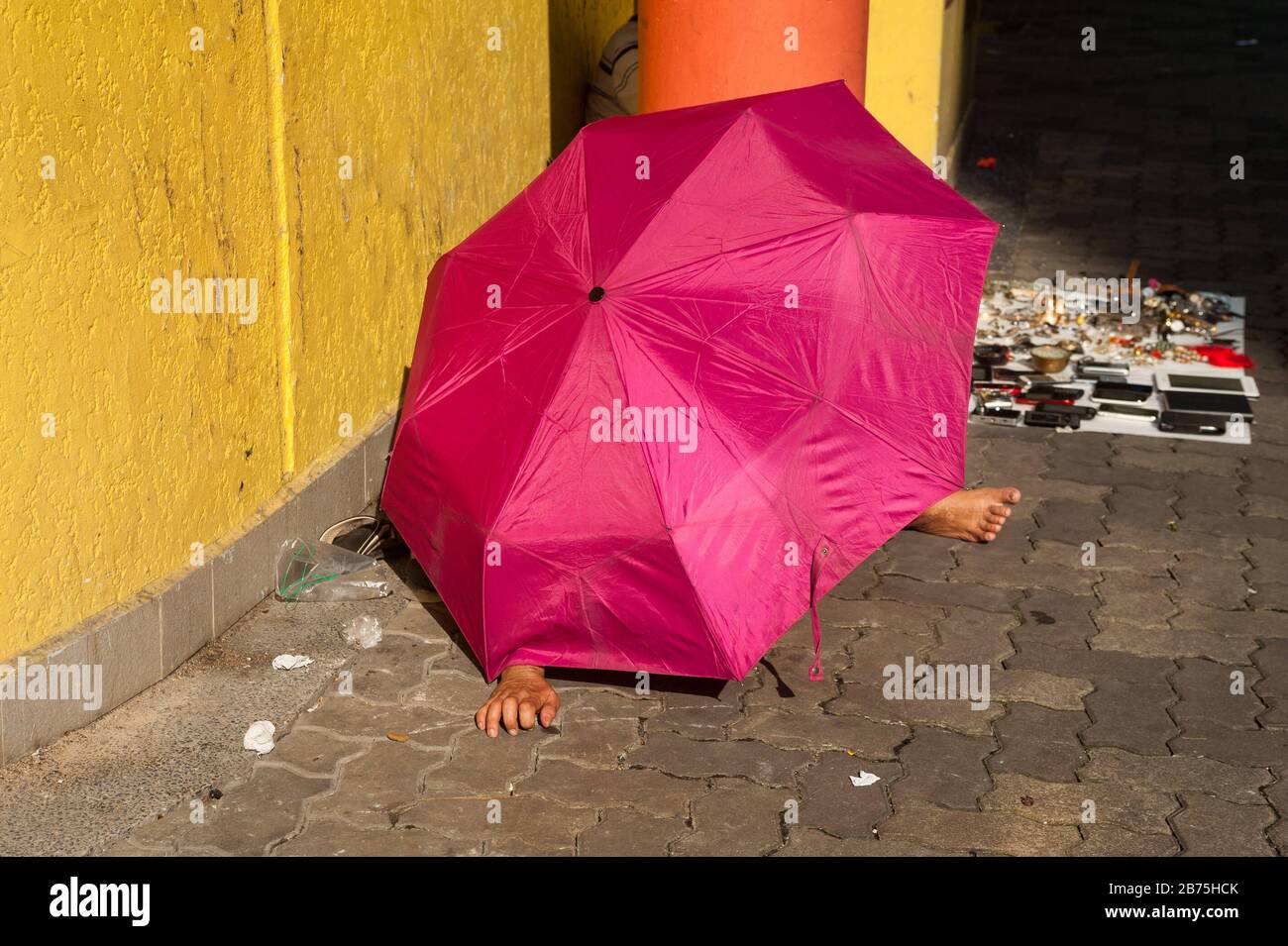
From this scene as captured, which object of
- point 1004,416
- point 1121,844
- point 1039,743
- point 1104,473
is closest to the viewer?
point 1121,844

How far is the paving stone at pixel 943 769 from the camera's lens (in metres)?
3.77

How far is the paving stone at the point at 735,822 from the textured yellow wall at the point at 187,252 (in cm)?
163

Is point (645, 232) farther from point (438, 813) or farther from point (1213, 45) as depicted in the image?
point (1213, 45)

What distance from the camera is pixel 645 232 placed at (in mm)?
4102

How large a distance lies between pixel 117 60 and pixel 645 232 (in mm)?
1401

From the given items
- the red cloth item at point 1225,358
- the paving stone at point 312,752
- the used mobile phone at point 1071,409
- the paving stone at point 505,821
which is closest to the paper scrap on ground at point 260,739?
the paving stone at point 312,752

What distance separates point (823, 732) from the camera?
13.4 feet

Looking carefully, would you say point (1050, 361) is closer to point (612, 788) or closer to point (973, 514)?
point (973, 514)

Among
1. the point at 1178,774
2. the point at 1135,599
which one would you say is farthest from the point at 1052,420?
the point at 1178,774

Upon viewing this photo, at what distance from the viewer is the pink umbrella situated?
3824 millimetres

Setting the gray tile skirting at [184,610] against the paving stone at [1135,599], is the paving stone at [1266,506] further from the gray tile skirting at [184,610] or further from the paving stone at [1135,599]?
the gray tile skirting at [184,610]

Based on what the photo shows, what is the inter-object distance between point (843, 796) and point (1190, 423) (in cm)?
313

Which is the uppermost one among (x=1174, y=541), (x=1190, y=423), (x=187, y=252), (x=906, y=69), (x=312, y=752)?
(x=906, y=69)

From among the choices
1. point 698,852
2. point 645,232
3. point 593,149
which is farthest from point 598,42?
point 698,852
